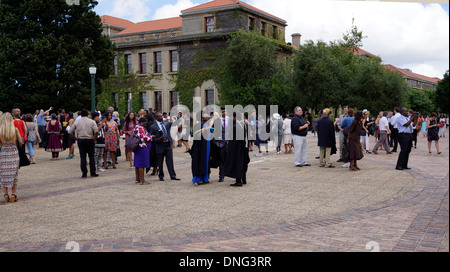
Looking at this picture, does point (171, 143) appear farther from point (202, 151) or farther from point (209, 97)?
point (209, 97)

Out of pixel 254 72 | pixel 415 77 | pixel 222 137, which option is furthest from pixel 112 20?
pixel 415 77

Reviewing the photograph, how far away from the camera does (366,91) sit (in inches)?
1559

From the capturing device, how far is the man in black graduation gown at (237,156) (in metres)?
9.52

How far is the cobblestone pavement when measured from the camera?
505 centimetres

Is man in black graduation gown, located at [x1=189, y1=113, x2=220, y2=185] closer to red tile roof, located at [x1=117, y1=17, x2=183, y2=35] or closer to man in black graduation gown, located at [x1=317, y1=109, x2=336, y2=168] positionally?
man in black graduation gown, located at [x1=317, y1=109, x2=336, y2=168]

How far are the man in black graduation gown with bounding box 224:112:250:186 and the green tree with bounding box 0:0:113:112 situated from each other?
1938 centimetres

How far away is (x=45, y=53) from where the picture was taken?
85.3 feet

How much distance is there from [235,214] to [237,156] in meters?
3.05

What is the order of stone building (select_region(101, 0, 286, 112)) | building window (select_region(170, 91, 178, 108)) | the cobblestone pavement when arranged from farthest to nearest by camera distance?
1. building window (select_region(170, 91, 178, 108))
2. stone building (select_region(101, 0, 286, 112))
3. the cobblestone pavement

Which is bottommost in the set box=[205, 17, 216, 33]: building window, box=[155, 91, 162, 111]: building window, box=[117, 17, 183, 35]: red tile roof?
box=[155, 91, 162, 111]: building window

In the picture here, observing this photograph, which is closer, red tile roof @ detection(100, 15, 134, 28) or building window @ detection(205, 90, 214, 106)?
red tile roof @ detection(100, 15, 134, 28)

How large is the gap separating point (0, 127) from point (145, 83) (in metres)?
36.1

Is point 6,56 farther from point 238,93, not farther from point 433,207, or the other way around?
point 433,207

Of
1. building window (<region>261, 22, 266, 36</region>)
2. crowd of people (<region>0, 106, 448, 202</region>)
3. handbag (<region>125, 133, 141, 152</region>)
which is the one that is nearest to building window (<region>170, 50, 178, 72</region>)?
building window (<region>261, 22, 266, 36</region>)
